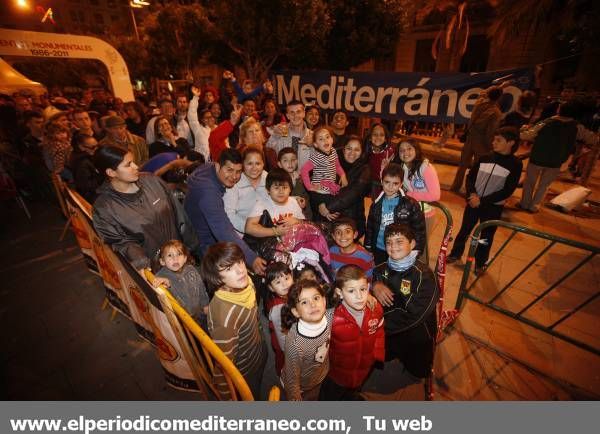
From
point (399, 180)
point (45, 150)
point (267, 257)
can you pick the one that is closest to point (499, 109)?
point (399, 180)

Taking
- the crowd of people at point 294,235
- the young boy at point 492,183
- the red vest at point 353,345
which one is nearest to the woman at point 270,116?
the crowd of people at point 294,235

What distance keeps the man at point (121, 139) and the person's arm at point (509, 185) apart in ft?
17.1

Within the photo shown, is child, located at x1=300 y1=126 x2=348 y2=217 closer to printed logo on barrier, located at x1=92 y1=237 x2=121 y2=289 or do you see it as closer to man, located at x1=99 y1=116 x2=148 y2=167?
printed logo on barrier, located at x1=92 y1=237 x2=121 y2=289

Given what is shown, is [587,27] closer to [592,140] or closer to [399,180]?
[592,140]

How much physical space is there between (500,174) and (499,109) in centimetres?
246

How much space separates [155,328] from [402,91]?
666 cm

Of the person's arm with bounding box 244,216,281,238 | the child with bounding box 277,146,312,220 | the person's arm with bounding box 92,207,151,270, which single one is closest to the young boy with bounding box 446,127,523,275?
the child with bounding box 277,146,312,220

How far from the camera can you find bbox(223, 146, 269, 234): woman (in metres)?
3.11

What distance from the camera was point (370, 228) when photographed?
333 cm

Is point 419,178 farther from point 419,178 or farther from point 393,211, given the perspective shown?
point 393,211

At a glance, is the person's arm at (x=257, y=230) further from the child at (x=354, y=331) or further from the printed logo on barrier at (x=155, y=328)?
the printed logo on barrier at (x=155, y=328)

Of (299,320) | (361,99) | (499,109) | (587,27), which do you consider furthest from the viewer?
(587,27)

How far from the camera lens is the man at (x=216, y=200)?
2.77m

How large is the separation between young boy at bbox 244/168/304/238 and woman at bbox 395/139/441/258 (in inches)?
58.8
